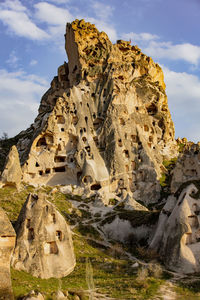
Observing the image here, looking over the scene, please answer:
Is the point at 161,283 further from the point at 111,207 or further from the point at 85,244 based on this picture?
the point at 111,207

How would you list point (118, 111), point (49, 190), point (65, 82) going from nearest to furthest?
point (49, 190), point (118, 111), point (65, 82)

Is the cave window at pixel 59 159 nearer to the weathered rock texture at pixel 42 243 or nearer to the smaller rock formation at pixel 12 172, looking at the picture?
the smaller rock formation at pixel 12 172

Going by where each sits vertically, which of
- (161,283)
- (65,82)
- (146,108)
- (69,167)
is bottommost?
(161,283)

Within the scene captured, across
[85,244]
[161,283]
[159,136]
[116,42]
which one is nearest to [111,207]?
[85,244]

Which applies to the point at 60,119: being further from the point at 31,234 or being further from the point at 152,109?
the point at 31,234

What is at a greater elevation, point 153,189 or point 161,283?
point 153,189

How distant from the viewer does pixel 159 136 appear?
63.3m

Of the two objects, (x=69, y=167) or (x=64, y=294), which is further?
(x=69, y=167)

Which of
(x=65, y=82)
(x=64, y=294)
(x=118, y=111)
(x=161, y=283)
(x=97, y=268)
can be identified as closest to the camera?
(x=64, y=294)

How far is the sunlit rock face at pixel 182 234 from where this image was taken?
24.6 m

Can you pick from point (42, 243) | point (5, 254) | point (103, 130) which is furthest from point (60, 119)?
point (5, 254)

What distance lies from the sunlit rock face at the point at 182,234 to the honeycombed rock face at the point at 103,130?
61.2 ft

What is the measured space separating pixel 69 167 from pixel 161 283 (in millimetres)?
31244

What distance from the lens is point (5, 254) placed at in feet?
61.5
